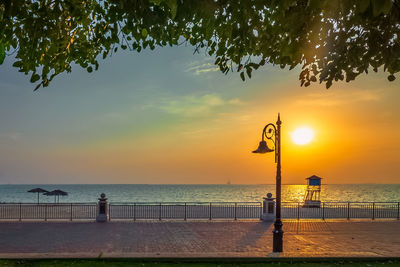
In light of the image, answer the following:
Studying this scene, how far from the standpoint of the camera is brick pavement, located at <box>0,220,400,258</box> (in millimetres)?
14500

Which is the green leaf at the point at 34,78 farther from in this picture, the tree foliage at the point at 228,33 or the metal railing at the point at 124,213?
the metal railing at the point at 124,213

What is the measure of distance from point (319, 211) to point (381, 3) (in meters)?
29.0

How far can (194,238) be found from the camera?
17.1 metres

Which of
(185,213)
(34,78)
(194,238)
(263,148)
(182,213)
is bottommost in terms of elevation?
(182,213)

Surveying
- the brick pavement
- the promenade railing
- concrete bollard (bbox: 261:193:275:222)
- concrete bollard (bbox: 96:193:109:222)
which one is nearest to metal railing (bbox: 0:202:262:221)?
the promenade railing

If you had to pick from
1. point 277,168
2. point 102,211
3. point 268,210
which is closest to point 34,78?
point 277,168

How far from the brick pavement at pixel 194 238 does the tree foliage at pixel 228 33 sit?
5.50 m

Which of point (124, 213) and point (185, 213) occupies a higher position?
point (185, 213)

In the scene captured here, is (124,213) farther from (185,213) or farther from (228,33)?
(228,33)

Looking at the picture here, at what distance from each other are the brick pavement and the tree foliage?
18.1 ft

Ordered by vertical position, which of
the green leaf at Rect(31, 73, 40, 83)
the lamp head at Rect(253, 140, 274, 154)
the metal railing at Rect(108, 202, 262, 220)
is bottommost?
the metal railing at Rect(108, 202, 262, 220)

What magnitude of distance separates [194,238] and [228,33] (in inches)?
428

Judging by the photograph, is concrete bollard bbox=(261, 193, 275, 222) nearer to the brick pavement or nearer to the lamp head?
the brick pavement

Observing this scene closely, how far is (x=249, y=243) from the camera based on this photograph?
16.0 metres
